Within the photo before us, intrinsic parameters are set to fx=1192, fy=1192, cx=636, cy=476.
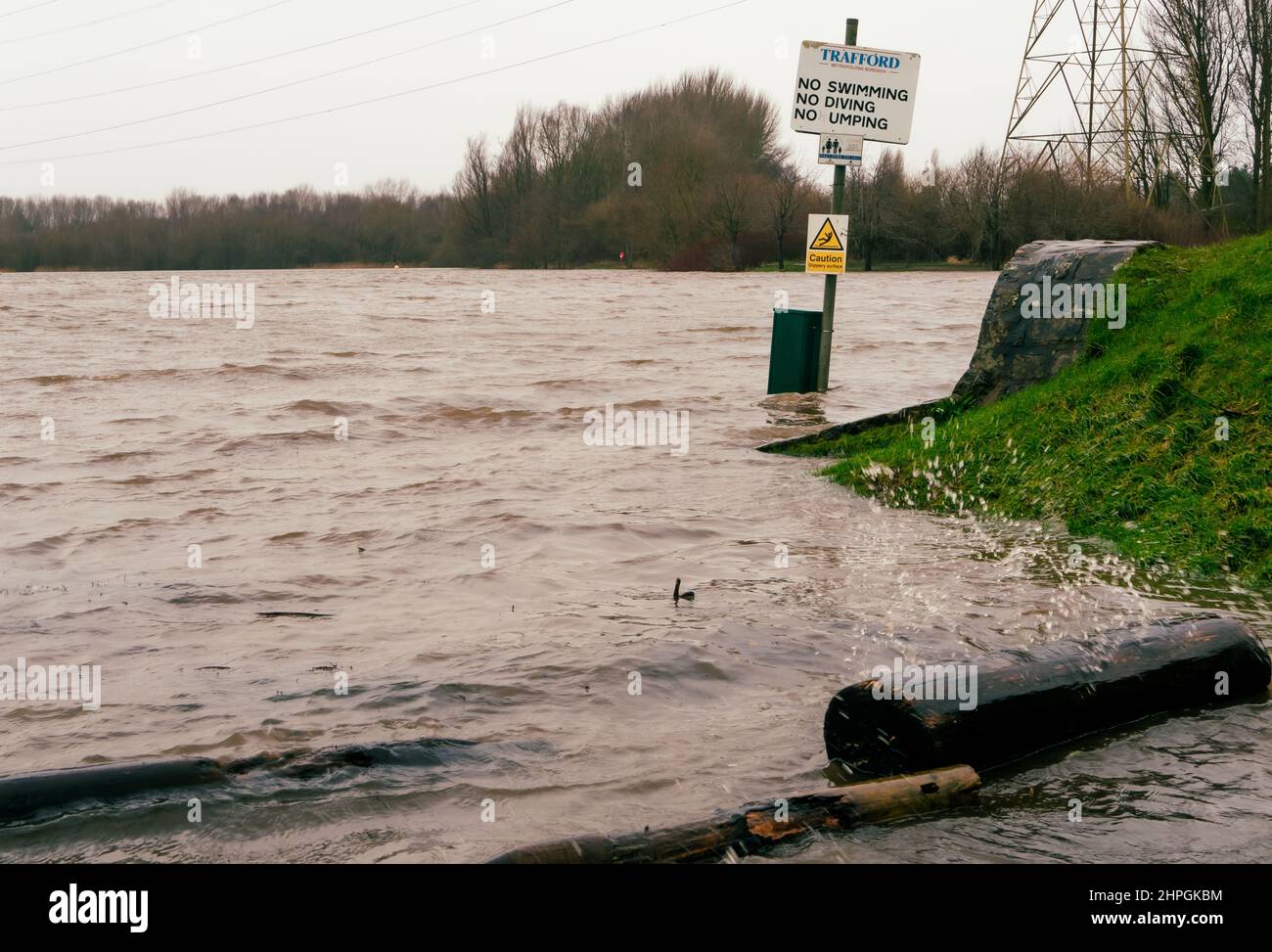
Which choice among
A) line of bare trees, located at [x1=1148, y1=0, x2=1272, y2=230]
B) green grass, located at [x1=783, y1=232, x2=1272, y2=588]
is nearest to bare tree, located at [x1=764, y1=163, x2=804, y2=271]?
line of bare trees, located at [x1=1148, y1=0, x2=1272, y2=230]

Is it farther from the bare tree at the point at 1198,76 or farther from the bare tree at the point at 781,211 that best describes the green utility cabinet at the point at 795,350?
the bare tree at the point at 781,211

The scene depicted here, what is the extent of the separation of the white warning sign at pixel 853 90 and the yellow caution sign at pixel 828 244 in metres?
0.91

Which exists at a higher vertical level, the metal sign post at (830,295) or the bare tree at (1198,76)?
the bare tree at (1198,76)

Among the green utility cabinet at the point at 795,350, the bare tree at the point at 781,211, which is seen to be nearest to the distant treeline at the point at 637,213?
the bare tree at the point at 781,211

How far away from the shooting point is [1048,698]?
449cm

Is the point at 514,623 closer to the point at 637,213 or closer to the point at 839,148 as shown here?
the point at 839,148

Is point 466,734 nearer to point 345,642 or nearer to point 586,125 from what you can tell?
point 345,642

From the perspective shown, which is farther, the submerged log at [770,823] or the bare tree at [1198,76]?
the bare tree at [1198,76]

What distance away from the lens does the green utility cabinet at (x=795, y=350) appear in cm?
1420

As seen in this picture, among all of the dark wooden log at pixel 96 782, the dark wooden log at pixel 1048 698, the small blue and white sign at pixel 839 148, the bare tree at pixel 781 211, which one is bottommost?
the dark wooden log at pixel 96 782

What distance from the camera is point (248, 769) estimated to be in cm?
439

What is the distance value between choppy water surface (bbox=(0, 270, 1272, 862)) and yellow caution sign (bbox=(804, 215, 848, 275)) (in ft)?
5.65

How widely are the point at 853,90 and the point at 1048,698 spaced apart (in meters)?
A: 9.11
